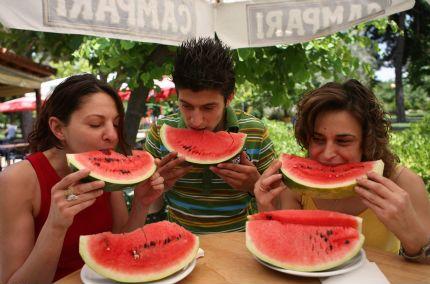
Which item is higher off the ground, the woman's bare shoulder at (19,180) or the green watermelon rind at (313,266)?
the woman's bare shoulder at (19,180)

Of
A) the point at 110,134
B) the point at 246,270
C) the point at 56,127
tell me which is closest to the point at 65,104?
the point at 56,127

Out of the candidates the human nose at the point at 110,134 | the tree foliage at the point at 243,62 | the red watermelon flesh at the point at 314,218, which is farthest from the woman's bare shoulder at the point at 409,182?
the tree foliage at the point at 243,62

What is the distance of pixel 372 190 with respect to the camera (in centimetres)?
150

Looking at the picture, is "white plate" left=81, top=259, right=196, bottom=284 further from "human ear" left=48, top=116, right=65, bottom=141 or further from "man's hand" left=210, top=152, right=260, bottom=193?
"human ear" left=48, top=116, right=65, bottom=141

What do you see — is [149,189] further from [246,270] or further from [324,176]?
[324,176]

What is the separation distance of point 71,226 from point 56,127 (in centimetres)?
55

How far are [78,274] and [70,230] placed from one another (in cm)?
42

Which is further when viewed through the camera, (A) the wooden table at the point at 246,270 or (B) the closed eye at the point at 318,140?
(B) the closed eye at the point at 318,140

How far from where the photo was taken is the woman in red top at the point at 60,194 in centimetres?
154

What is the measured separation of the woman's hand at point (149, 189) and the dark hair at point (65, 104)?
0.35 metres

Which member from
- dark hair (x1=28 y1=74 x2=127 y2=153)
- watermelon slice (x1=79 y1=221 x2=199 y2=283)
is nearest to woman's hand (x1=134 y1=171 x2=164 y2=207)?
watermelon slice (x1=79 y1=221 x2=199 y2=283)

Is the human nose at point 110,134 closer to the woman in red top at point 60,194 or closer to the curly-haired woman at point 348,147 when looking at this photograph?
the woman in red top at point 60,194

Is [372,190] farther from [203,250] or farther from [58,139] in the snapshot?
[58,139]

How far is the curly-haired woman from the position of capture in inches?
75.2
